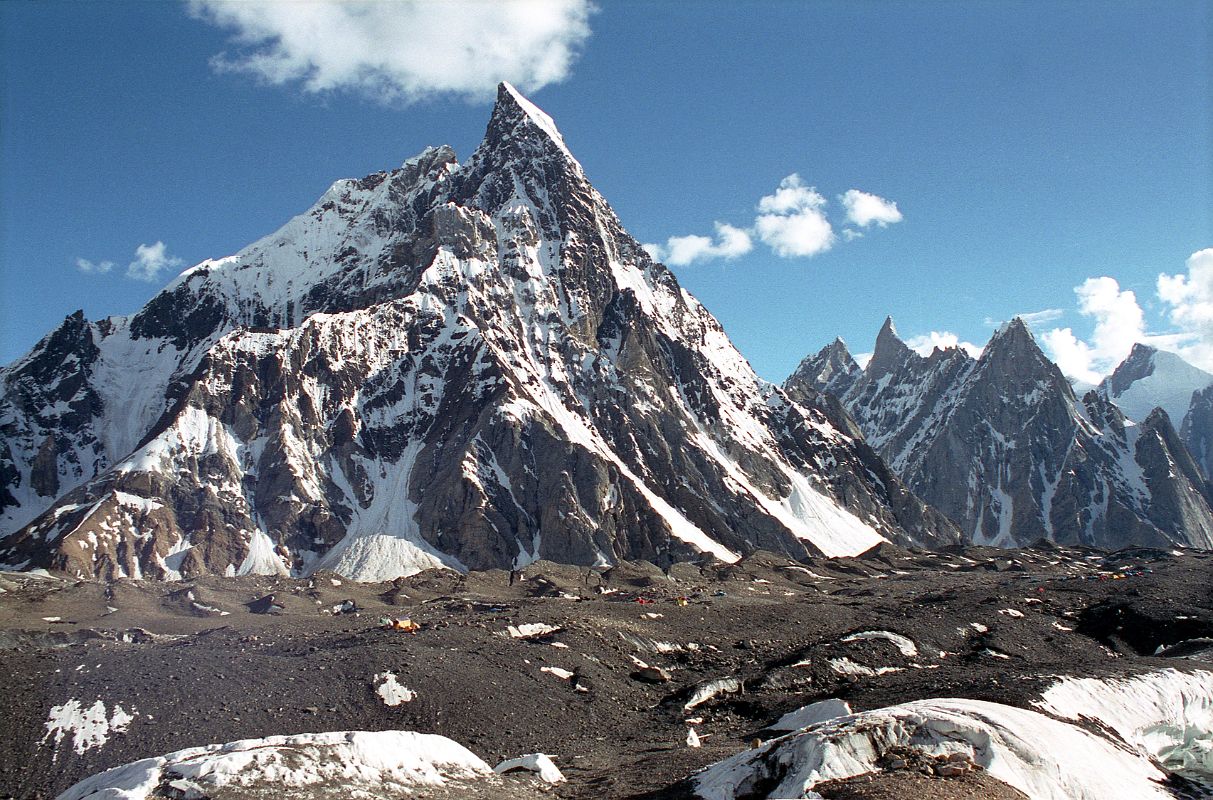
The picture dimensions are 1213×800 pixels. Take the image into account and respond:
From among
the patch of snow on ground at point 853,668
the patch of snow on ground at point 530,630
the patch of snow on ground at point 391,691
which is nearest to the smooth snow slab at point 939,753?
the patch of snow on ground at point 391,691

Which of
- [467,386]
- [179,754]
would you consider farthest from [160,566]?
[179,754]

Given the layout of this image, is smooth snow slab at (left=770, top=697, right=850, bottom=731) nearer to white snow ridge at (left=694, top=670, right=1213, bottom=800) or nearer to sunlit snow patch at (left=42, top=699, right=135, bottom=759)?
white snow ridge at (left=694, top=670, right=1213, bottom=800)

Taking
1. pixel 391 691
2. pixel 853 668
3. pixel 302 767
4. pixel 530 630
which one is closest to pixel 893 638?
pixel 853 668

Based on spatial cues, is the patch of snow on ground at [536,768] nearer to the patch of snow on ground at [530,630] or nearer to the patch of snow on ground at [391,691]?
the patch of snow on ground at [391,691]

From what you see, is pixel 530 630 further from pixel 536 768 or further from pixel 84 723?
pixel 536 768

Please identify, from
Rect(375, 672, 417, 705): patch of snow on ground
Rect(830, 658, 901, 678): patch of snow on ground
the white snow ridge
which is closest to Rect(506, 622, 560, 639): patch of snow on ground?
Rect(375, 672, 417, 705): patch of snow on ground
